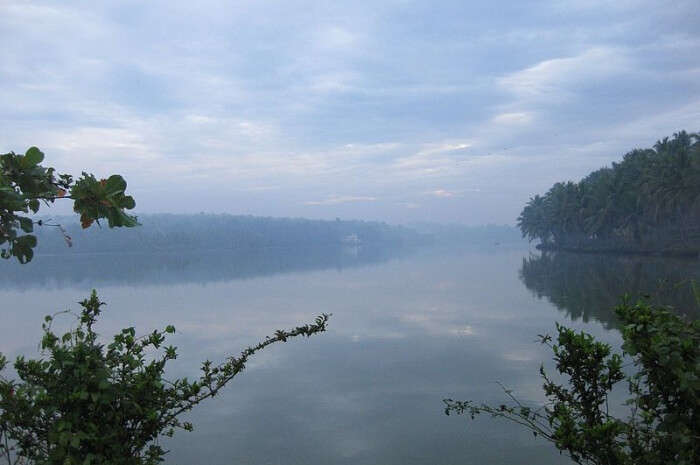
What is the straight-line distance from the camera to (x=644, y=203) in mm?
50594

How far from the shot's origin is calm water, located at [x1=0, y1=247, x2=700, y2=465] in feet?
23.1

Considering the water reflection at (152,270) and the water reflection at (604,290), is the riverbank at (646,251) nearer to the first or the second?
the water reflection at (604,290)

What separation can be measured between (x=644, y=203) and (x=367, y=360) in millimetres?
48430

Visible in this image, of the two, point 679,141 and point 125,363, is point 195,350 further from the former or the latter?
point 679,141

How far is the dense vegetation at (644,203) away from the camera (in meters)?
44.0

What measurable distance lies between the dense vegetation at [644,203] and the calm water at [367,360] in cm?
1784

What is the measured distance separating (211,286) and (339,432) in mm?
29074

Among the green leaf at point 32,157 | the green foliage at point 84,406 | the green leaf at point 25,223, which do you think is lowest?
the green foliage at point 84,406

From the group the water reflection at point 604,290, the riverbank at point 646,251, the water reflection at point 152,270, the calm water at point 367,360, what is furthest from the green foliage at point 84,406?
the riverbank at point 646,251

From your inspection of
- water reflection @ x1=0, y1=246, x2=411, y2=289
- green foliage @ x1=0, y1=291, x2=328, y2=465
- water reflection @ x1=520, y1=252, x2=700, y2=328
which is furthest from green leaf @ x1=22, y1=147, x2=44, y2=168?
water reflection @ x1=0, y1=246, x2=411, y2=289

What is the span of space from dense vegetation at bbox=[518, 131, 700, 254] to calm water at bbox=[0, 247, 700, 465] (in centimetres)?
1784

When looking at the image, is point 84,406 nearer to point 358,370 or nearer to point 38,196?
point 38,196

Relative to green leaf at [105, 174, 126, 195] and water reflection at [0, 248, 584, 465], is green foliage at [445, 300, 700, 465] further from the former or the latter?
water reflection at [0, 248, 584, 465]

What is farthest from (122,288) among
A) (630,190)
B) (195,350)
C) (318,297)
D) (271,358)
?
(630,190)
